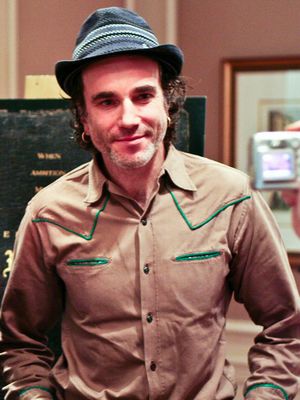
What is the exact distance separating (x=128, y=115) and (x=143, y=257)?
1.07 ft

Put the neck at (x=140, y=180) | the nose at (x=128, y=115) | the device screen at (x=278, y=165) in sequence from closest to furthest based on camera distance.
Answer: the device screen at (x=278, y=165)
the nose at (x=128, y=115)
the neck at (x=140, y=180)

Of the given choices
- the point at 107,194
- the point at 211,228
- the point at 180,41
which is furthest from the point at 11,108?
the point at 180,41

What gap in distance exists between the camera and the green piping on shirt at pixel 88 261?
56.5 inches

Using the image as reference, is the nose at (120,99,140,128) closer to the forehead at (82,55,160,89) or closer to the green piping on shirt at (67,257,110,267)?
the forehead at (82,55,160,89)

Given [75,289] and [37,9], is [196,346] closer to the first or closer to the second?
[75,289]

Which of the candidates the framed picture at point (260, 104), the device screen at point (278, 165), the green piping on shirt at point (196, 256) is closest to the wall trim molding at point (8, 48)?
the framed picture at point (260, 104)

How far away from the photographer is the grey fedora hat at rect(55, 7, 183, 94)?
138 cm

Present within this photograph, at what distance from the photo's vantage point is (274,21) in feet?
8.20

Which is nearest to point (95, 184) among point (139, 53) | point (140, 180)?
point (140, 180)

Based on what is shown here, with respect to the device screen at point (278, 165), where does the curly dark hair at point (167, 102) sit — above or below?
above

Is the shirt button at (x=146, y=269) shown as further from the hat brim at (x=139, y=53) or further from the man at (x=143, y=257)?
the hat brim at (x=139, y=53)

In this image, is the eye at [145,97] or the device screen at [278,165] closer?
the device screen at [278,165]

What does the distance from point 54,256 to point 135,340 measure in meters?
0.28

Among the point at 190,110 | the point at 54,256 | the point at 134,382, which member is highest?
the point at 190,110
